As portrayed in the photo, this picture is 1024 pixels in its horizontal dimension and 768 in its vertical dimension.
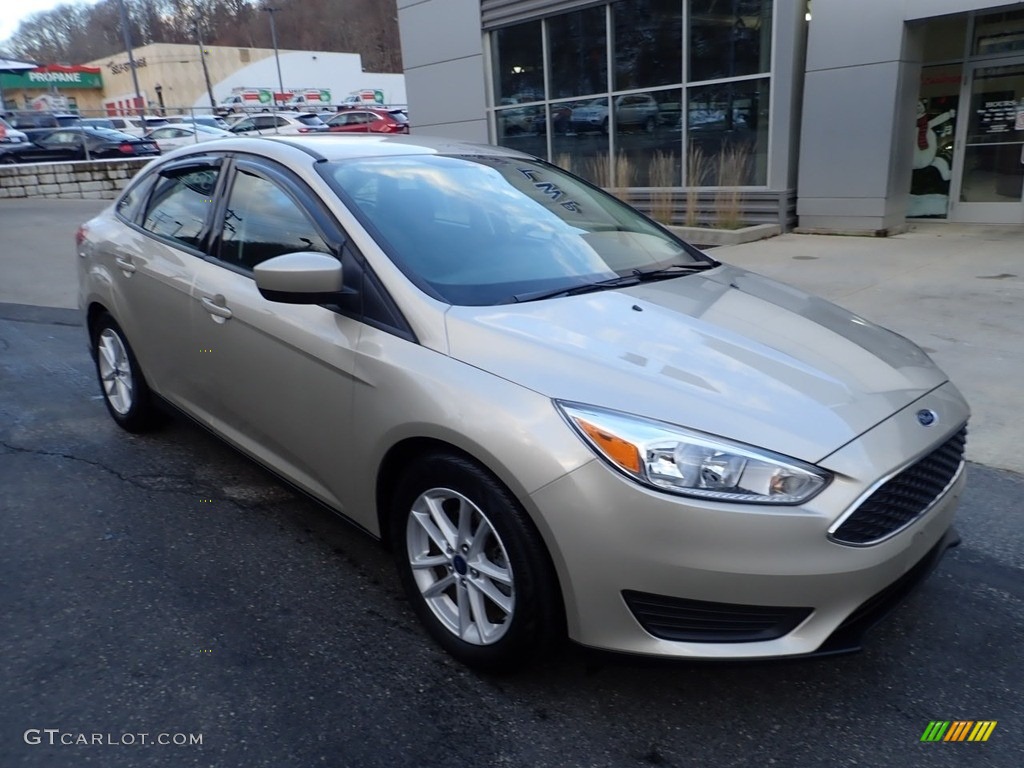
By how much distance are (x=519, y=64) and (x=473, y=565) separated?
13.8 meters

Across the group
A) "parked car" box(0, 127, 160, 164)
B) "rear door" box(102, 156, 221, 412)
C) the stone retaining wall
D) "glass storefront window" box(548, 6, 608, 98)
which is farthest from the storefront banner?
"rear door" box(102, 156, 221, 412)

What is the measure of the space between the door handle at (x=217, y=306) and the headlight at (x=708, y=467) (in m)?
1.92

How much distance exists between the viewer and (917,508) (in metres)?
2.36

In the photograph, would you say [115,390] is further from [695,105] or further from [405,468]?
[695,105]

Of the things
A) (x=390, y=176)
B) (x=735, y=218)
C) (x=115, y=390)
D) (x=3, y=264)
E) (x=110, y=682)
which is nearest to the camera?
(x=110, y=682)

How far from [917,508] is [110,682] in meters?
2.52

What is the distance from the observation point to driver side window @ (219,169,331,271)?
3192mm

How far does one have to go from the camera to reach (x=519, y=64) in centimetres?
1479

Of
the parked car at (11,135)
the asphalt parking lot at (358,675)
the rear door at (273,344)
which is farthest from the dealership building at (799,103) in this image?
the parked car at (11,135)

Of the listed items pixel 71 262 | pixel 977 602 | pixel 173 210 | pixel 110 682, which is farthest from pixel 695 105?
pixel 110 682

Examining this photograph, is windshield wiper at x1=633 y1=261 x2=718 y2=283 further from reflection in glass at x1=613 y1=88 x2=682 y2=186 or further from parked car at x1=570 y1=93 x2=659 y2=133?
parked car at x1=570 y1=93 x2=659 y2=133

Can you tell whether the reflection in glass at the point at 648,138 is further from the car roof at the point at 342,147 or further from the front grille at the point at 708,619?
the front grille at the point at 708,619

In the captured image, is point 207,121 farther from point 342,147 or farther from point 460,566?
point 460,566

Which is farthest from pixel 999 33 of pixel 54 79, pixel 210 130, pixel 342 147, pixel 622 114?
pixel 54 79
